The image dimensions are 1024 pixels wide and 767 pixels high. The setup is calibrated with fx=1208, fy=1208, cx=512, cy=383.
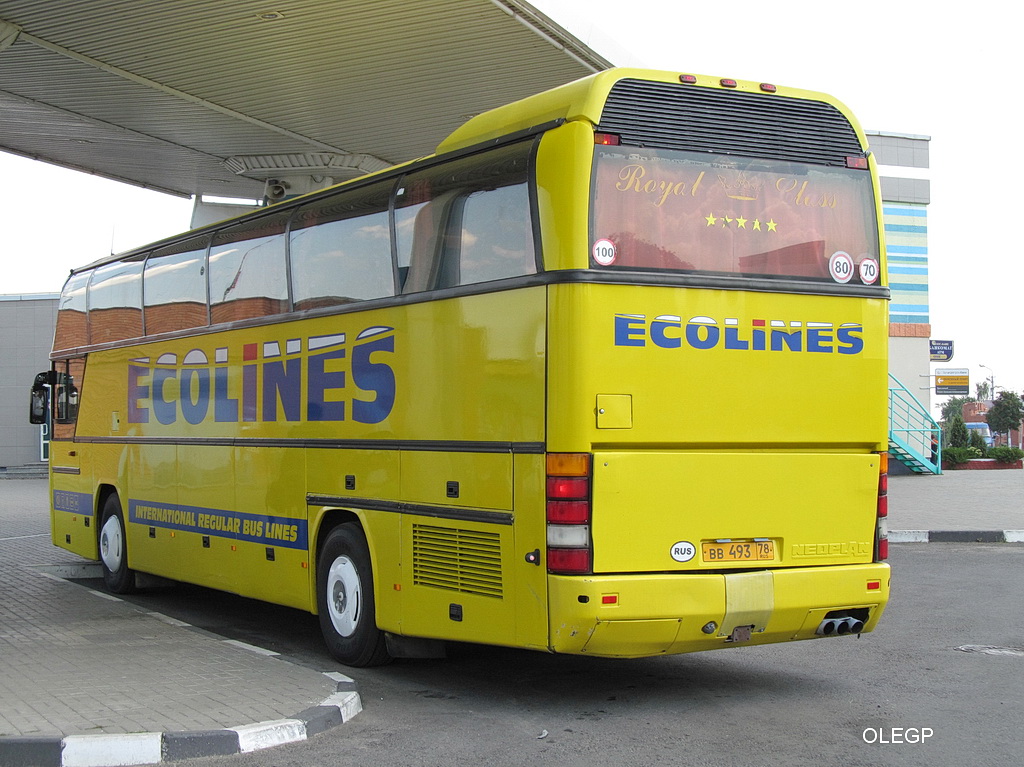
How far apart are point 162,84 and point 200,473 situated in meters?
9.66

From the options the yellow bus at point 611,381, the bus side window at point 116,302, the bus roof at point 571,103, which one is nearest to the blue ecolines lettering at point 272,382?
the yellow bus at point 611,381

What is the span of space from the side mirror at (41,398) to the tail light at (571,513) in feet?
32.7

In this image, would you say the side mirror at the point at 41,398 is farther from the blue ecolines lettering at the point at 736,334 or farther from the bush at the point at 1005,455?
the bush at the point at 1005,455

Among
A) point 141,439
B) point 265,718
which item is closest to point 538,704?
point 265,718

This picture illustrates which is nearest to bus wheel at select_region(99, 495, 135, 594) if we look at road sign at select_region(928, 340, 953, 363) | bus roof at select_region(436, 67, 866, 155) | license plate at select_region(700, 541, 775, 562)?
bus roof at select_region(436, 67, 866, 155)

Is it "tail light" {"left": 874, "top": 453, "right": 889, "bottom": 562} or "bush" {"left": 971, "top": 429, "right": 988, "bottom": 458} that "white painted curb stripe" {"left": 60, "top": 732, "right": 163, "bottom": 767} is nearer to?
"tail light" {"left": 874, "top": 453, "right": 889, "bottom": 562}

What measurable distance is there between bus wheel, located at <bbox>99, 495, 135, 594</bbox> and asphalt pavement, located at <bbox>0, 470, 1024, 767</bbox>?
0.36 meters

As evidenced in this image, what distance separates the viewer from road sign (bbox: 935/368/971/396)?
48.4 meters

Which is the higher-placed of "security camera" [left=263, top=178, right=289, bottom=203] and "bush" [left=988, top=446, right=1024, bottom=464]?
"security camera" [left=263, top=178, right=289, bottom=203]

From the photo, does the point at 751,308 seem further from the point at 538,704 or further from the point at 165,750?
the point at 165,750

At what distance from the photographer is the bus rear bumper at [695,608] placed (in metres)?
6.75

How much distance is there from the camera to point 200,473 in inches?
442

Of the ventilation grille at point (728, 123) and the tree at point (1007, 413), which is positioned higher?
the ventilation grille at point (728, 123)

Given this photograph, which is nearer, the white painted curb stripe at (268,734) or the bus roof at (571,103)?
the white painted curb stripe at (268,734)
